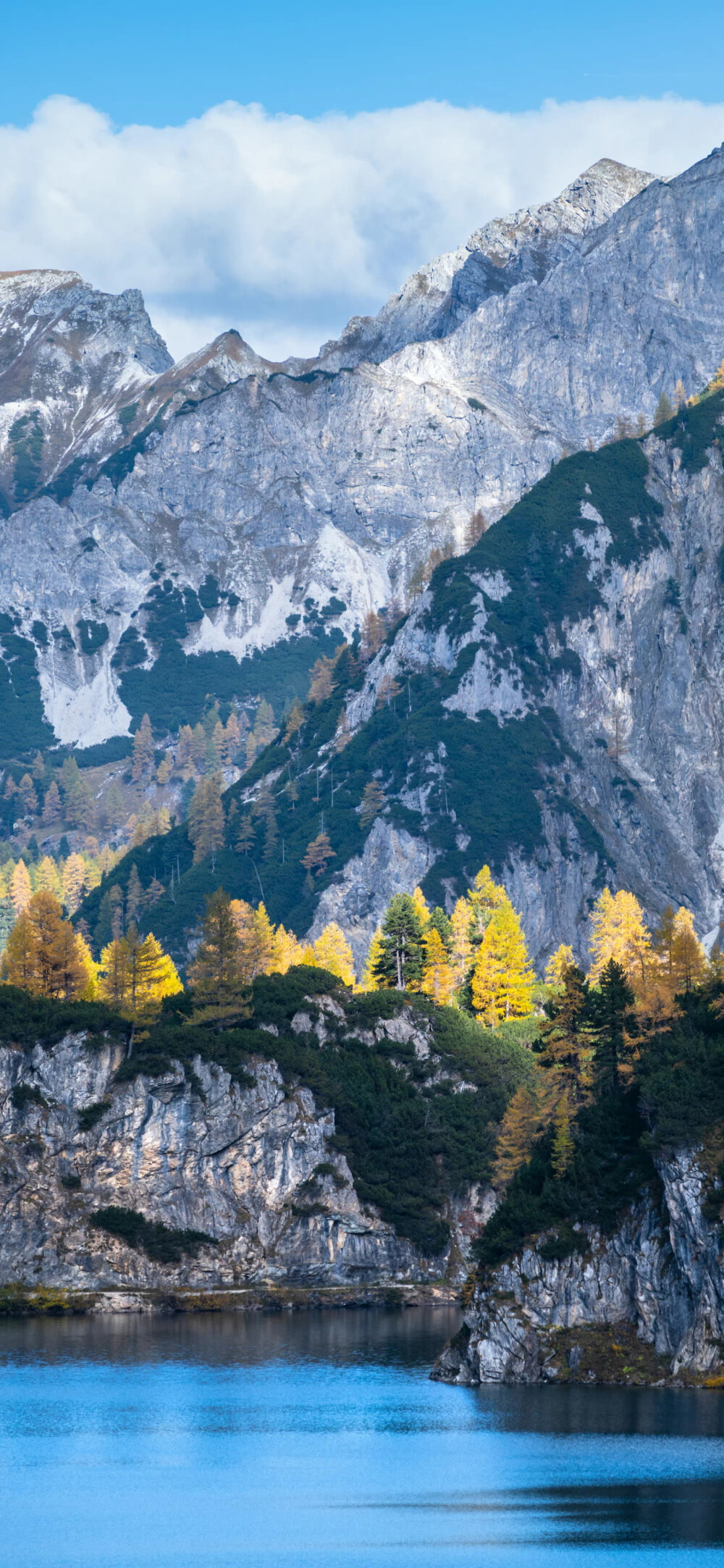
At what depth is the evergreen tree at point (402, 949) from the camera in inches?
7244

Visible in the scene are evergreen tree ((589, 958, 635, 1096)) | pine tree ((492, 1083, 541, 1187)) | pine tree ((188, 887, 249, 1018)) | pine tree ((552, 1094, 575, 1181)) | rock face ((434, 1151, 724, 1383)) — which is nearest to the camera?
rock face ((434, 1151, 724, 1383))

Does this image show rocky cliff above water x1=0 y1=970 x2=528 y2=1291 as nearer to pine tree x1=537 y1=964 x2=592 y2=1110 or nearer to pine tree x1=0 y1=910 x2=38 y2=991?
pine tree x1=0 y1=910 x2=38 y2=991


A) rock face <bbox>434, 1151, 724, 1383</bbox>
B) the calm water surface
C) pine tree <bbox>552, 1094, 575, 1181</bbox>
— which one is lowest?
the calm water surface

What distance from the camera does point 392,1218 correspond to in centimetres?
15088

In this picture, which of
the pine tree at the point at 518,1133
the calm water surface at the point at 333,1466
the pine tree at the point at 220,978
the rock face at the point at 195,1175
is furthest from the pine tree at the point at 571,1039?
the pine tree at the point at 220,978

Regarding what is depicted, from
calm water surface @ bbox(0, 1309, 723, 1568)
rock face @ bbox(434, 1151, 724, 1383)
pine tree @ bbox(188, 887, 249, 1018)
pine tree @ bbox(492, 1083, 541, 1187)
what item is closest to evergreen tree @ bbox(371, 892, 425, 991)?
pine tree @ bbox(188, 887, 249, 1018)

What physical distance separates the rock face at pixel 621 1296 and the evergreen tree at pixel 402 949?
277 feet

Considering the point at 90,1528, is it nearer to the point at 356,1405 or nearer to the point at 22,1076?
the point at 356,1405

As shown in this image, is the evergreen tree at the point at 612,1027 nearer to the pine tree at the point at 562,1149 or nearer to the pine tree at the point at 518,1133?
the pine tree at the point at 562,1149

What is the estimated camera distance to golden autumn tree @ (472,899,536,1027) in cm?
17725

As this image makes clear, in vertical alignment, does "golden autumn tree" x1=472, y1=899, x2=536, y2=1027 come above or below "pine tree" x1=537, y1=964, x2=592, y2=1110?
above

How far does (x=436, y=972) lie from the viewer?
185 meters

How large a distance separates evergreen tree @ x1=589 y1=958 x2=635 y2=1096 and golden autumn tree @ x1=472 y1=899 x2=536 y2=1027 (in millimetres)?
67202

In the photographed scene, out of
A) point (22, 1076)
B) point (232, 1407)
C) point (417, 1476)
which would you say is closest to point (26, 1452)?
point (232, 1407)
